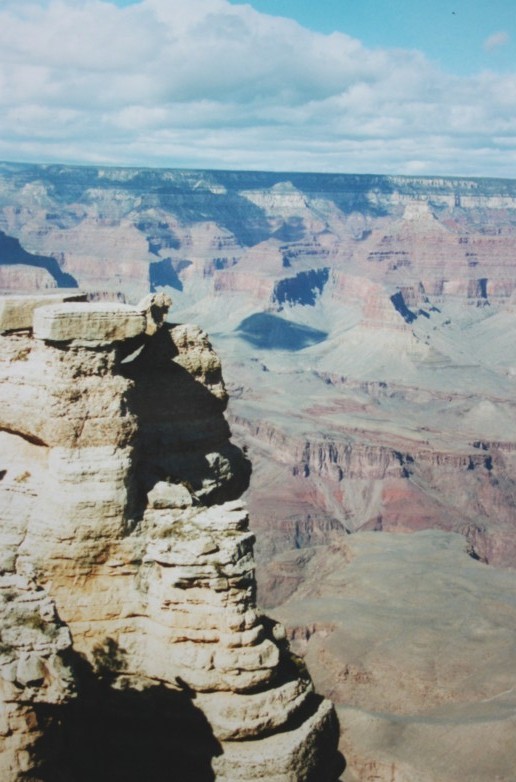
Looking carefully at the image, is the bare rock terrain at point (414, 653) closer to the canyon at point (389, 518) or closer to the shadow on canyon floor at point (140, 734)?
the canyon at point (389, 518)

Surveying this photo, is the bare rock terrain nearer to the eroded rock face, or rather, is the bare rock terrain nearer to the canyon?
the canyon

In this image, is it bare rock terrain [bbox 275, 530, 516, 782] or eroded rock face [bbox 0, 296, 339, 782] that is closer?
eroded rock face [bbox 0, 296, 339, 782]

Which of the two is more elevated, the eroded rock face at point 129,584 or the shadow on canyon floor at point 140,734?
the eroded rock face at point 129,584

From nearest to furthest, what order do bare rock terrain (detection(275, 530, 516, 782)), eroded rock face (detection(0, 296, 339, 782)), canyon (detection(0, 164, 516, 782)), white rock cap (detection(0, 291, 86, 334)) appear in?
eroded rock face (detection(0, 296, 339, 782)) → white rock cap (detection(0, 291, 86, 334)) → bare rock terrain (detection(275, 530, 516, 782)) → canyon (detection(0, 164, 516, 782))

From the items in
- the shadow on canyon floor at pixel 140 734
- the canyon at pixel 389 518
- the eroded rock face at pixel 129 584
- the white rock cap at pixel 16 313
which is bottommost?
the canyon at pixel 389 518

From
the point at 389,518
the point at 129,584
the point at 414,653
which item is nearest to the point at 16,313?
the point at 129,584

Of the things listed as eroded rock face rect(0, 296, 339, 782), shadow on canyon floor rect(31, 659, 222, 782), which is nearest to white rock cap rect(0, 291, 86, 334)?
eroded rock face rect(0, 296, 339, 782)

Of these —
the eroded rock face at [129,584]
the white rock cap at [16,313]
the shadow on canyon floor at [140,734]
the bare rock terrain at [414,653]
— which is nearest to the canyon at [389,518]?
the bare rock terrain at [414,653]

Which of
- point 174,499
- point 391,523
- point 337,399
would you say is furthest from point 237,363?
point 174,499

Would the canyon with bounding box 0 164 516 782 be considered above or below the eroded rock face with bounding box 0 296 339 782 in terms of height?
below

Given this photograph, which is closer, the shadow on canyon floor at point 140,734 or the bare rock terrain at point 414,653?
the shadow on canyon floor at point 140,734
